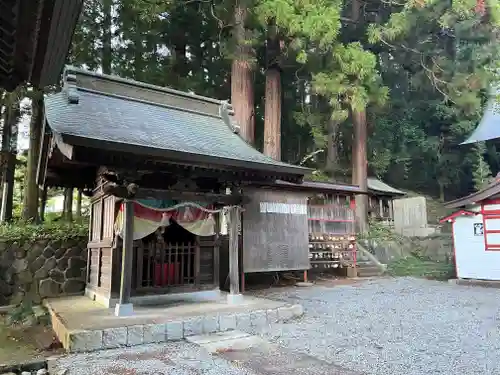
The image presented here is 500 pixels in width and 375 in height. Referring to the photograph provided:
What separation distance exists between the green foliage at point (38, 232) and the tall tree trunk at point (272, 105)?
7270 millimetres

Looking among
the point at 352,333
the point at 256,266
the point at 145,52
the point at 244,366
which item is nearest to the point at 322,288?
the point at 256,266

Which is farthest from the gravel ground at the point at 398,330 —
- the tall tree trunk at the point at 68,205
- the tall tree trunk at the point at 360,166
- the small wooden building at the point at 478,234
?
the tall tree trunk at the point at 68,205

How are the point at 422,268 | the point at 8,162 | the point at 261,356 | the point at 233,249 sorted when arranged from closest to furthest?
the point at 261,356, the point at 233,249, the point at 8,162, the point at 422,268

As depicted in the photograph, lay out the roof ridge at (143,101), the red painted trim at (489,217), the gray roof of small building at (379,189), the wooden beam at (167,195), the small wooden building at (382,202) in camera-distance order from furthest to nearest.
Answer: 1. the small wooden building at (382,202)
2. the gray roof of small building at (379,189)
3. the red painted trim at (489,217)
4. the roof ridge at (143,101)
5. the wooden beam at (167,195)

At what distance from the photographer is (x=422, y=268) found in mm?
14344

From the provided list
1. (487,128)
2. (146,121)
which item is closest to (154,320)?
(146,121)

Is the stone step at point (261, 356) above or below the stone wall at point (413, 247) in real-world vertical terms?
below

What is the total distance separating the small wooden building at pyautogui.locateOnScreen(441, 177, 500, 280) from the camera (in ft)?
36.0

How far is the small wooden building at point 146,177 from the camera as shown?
20.1 ft

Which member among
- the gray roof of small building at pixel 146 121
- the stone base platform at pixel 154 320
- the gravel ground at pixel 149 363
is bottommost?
the gravel ground at pixel 149 363

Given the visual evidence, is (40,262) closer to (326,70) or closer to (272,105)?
(272,105)

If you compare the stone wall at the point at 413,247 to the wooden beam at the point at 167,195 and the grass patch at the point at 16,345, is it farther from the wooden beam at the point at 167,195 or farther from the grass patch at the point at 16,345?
the grass patch at the point at 16,345

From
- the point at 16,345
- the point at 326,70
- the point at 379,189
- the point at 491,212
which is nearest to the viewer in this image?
the point at 16,345

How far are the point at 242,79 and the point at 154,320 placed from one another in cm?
955
